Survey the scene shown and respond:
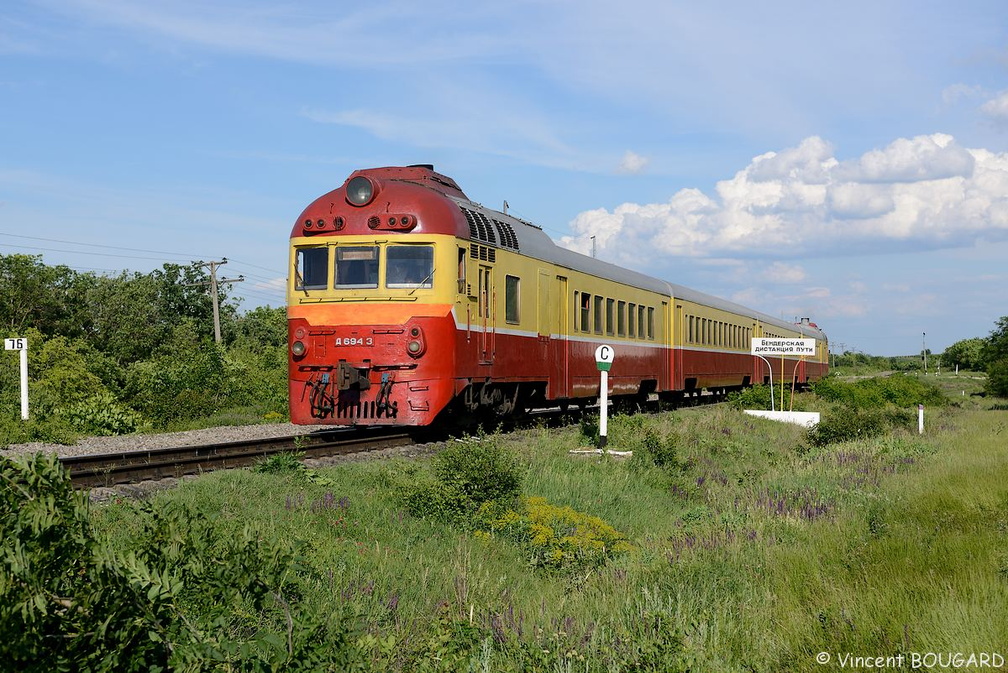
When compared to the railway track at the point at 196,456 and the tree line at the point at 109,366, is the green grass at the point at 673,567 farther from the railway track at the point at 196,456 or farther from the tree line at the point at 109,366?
the tree line at the point at 109,366

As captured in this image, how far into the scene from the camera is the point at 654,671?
5023mm

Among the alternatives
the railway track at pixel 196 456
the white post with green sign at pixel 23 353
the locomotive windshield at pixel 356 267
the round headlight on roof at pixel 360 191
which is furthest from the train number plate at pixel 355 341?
the white post with green sign at pixel 23 353

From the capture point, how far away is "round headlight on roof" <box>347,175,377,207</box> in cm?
1481

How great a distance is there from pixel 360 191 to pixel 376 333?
2352 mm

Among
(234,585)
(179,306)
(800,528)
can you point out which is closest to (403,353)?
(800,528)

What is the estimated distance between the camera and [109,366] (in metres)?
33.0

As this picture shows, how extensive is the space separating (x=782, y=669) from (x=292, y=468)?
6981mm

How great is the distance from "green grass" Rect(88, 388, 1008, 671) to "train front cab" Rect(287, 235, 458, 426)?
1.86m

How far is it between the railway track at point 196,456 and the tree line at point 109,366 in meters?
3.62

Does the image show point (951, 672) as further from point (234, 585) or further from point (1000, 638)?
point (234, 585)

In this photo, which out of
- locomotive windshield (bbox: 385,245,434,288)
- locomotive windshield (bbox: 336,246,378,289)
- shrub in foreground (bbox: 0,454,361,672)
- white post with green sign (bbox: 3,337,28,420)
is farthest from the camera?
white post with green sign (bbox: 3,337,28,420)

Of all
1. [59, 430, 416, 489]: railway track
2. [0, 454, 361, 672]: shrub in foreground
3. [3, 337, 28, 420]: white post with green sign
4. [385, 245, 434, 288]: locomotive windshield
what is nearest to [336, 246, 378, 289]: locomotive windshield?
[385, 245, 434, 288]: locomotive windshield

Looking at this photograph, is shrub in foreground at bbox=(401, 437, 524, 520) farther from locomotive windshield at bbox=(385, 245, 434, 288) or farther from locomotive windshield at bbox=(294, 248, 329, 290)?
locomotive windshield at bbox=(294, 248, 329, 290)

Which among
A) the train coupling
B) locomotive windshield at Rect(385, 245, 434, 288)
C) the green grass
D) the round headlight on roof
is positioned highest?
the round headlight on roof
